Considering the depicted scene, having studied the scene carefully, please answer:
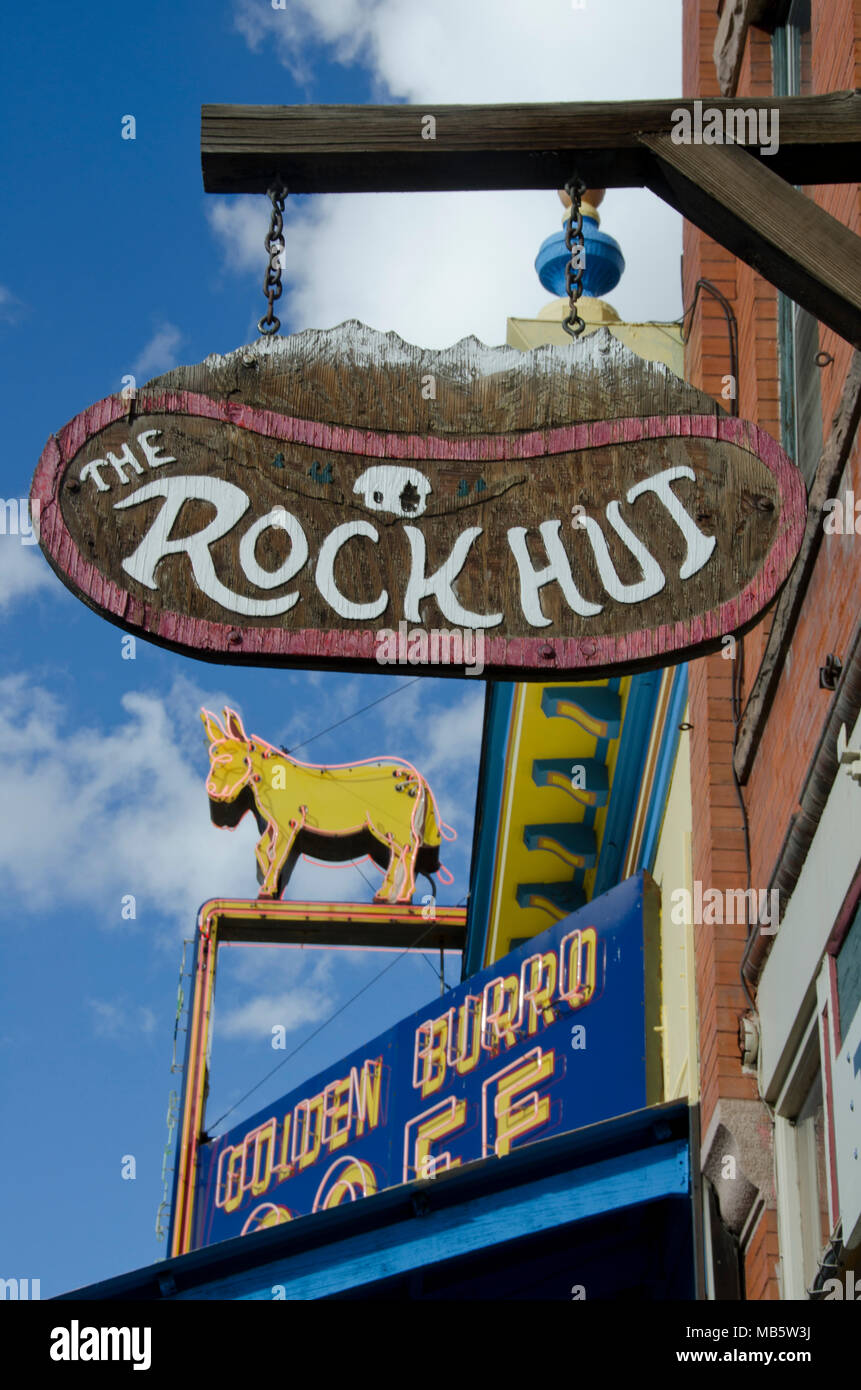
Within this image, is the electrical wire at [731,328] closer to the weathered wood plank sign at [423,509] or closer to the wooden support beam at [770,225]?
the weathered wood plank sign at [423,509]

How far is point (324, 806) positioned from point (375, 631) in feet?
49.4

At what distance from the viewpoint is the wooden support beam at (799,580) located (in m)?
6.06

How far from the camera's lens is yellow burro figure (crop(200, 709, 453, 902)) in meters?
19.0

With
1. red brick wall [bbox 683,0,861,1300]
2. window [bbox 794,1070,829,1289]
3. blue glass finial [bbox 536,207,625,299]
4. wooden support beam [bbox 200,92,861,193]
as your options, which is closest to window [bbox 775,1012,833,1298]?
window [bbox 794,1070,829,1289]

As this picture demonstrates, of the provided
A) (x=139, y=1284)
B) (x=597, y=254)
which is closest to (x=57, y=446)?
(x=139, y=1284)

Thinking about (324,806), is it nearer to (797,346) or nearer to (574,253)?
(797,346)

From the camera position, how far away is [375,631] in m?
4.52

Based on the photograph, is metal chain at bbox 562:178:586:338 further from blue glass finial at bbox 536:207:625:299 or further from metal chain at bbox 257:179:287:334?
blue glass finial at bbox 536:207:625:299

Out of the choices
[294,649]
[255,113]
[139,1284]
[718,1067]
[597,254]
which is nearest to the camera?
[294,649]

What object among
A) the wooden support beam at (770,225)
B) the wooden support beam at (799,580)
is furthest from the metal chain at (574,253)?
the wooden support beam at (799,580)
